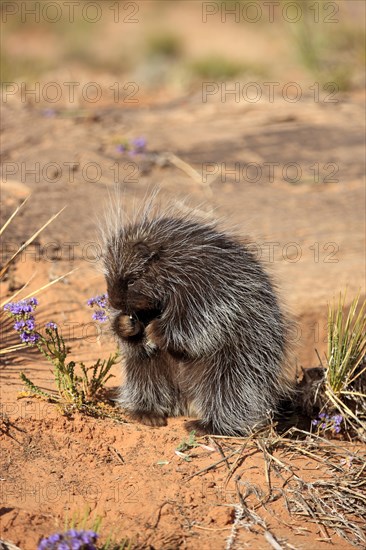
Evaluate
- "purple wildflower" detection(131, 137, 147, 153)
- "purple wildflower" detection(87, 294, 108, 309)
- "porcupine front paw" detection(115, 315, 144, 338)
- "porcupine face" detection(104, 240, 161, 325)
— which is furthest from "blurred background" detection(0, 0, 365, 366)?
"porcupine front paw" detection(115, 315, 144, 338)

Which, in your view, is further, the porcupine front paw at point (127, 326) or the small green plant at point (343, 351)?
the small green plant at point (343, 351)

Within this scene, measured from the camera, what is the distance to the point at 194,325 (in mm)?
4527

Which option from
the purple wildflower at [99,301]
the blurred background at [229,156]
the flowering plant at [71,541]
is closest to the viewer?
the flowering plant at [71,541]

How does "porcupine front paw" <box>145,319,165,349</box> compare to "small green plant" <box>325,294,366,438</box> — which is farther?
"small green plant" <box>325,294,366,438</box>

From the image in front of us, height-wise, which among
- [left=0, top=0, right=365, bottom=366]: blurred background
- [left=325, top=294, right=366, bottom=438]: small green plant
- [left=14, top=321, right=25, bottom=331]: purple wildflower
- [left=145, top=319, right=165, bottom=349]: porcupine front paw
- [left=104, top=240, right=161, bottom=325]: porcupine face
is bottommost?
[left=325, top=294, right=366, bottom=438]: small green plant

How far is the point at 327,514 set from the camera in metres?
3.96

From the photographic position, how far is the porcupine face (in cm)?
456

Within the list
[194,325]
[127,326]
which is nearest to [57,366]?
[127,326]

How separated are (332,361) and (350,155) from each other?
16.3 feet

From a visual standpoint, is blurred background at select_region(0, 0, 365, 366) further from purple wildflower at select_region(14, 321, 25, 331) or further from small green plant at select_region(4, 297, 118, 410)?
purple wildflower at select_region(14, 321, 25, 331)

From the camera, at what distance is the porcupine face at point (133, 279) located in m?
4.56

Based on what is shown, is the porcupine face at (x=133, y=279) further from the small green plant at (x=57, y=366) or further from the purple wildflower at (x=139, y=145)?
the purple wildflower at (x=139, y=145)

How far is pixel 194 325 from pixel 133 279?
0.45m

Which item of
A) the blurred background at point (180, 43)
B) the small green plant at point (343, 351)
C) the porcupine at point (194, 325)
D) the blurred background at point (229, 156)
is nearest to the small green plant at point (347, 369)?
the small green plant at point (343, 351)
